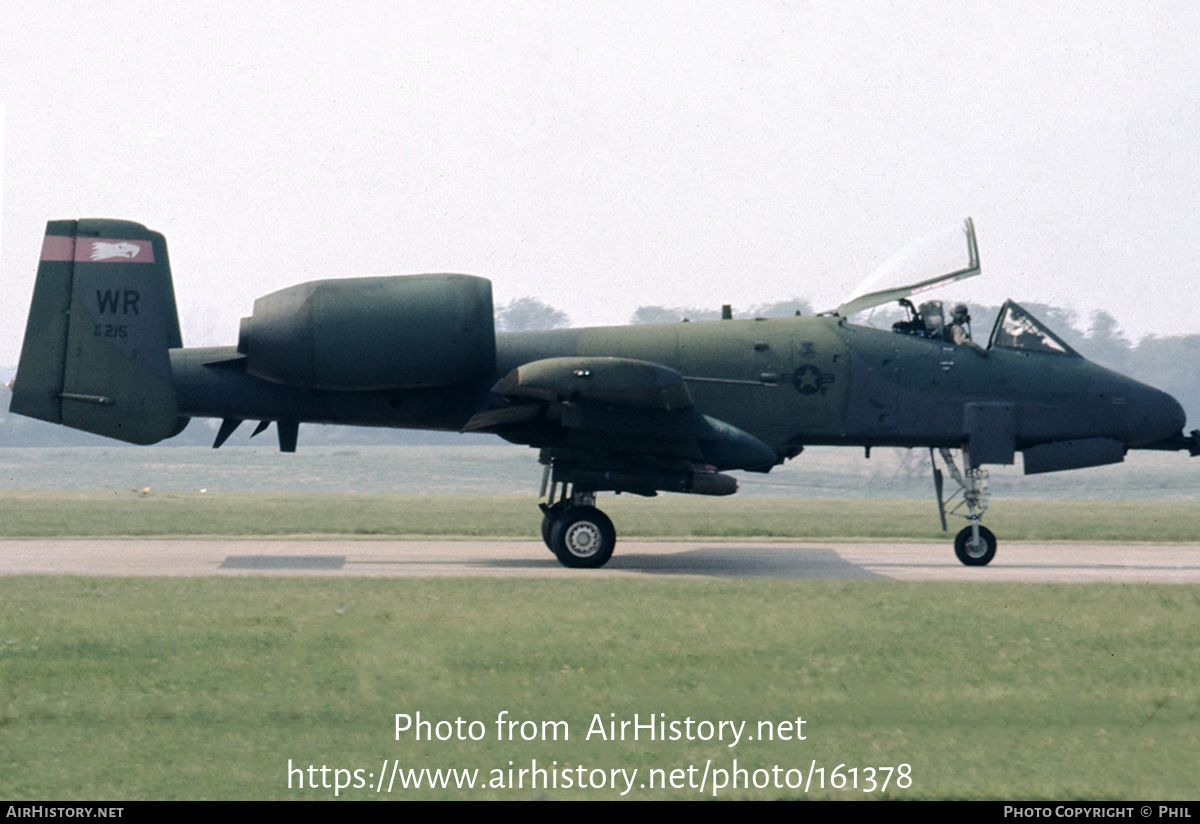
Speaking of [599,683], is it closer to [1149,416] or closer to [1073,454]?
[1073,454]

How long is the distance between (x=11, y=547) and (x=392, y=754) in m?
13.9

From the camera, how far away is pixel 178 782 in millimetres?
6258

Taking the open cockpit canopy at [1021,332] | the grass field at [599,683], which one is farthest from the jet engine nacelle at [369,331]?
the open cockpit canopy at [1021,332]

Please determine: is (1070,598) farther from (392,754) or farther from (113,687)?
(113,687)

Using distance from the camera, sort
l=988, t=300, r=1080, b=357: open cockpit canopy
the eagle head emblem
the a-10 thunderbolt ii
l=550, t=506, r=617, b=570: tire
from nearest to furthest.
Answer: the a-10 thunderbolt ii
l=550, t=506, r=617, b=570: tire
the eagle head emblem
l=988, t=300, r=1080, b=357: open cockpit canopy

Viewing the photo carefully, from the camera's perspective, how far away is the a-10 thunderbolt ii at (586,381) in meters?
16.4

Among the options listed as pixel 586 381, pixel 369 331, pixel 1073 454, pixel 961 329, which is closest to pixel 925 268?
pixel 961 329

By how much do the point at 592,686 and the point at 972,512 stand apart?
11.1 meters

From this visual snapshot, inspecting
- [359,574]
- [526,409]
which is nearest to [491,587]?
[359,574]

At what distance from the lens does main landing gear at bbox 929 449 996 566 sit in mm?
17625

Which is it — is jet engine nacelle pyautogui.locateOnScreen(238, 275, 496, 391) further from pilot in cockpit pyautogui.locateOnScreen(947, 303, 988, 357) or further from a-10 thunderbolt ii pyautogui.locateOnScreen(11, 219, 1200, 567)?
pilot in cockpit pyautogui.locateOnScreen(947, 303, 988, 357)

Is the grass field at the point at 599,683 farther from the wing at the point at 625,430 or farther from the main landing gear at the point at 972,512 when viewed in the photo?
the main landing gear at the point at 972,512

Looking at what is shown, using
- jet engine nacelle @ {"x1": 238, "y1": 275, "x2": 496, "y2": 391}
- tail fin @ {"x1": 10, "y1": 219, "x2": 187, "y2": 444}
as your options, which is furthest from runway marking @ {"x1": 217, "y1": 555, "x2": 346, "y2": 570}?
jet engine nacelle @ {"x1": 238, "y1": 275, "x2": 496, "y2": 391}

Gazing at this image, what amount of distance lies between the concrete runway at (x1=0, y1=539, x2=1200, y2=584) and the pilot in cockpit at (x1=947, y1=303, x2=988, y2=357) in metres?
3.36
